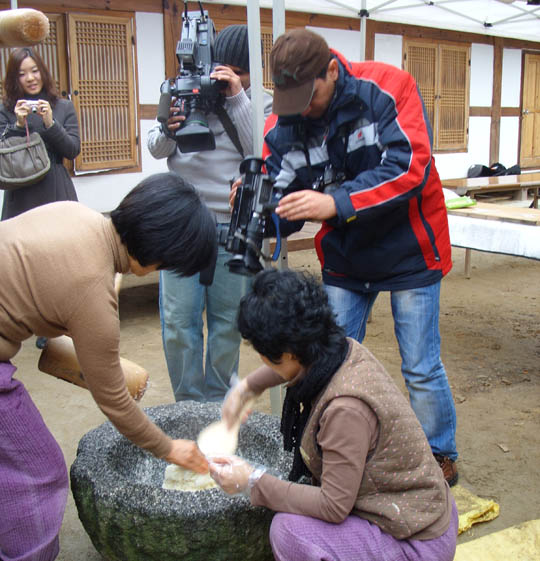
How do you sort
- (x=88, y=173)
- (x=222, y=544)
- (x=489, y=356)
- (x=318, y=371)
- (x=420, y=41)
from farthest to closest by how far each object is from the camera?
(x=420, y=41) < (x=88, y=173) < (x=489, y=356) < (x=222, y=544) < (x=318, y=371)

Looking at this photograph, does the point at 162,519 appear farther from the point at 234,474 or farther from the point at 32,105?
A: the point at 32,105

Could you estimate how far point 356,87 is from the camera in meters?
2.22

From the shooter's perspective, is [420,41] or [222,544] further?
[420,41]

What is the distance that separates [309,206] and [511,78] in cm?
950

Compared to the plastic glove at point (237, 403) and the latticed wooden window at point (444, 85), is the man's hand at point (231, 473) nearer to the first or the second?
the plastic glove at point (237, 403)

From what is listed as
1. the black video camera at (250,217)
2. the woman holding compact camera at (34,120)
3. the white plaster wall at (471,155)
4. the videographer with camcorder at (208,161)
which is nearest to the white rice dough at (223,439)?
the black video camera at (250,217)

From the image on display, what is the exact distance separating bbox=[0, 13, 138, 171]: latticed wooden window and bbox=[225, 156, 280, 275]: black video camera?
14.0 ft

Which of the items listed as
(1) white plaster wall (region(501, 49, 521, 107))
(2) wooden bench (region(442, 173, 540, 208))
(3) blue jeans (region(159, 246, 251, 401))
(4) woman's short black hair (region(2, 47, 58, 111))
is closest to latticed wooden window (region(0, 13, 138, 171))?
(4) woman's short black hair (region(2, 47, 58, 111))

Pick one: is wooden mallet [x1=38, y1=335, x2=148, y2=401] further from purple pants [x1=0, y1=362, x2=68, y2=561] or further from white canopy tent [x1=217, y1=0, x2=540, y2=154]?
white canopy tent [x1=217, y1=0, x2=540, y2=154]

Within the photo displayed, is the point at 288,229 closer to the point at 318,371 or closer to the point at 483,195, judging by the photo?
the point at 318,371

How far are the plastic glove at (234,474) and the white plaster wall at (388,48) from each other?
24.8ft

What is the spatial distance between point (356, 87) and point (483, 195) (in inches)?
297

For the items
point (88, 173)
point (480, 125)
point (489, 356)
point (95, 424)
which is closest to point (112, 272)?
point (95, 424)

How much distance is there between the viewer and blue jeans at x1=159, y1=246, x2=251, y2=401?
9.36 ft
